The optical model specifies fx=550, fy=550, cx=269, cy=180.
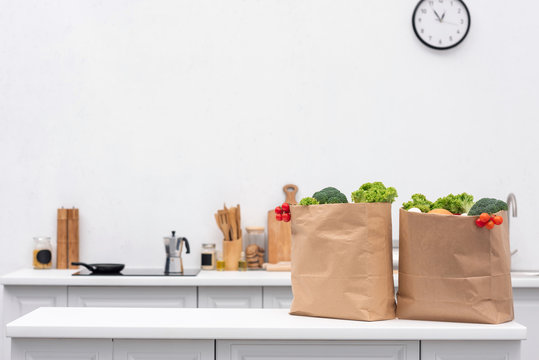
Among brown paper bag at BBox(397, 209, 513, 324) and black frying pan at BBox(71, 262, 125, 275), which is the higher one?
brown paper bag at BBox(397, 209, 513, 324)

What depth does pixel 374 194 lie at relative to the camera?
1574 millimetres

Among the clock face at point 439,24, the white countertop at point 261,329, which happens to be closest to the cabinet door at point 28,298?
the white countertop at point 261,329

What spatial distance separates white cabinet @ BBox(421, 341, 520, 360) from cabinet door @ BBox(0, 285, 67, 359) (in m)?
2.01

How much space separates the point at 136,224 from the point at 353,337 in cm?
210

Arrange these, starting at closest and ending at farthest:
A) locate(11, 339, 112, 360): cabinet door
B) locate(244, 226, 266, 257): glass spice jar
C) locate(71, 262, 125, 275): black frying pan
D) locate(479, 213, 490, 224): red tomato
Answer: locate(479, 213, 490, 224): red tomato < locate(11, 339, 112, 360): cabinet door < locate(71, 262, 125, 275): black frying pan < locate(244, 226, 266, 257): glass spice jar

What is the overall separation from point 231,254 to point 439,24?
1.90 m

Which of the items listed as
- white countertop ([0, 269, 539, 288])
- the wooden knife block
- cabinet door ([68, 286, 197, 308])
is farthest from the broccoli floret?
the wooden knife block

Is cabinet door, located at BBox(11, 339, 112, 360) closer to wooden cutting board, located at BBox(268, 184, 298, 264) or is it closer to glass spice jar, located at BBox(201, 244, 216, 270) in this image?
glass spice jar, located at BBox(201, 244, 216, 270)

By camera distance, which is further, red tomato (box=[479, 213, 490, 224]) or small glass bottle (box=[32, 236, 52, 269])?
small glass bottle (box=[32, 236, 52, 269])

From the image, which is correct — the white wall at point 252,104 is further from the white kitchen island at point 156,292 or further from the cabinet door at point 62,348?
the cabinet door at point 62,348

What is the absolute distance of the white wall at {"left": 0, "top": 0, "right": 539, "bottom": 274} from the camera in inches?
132

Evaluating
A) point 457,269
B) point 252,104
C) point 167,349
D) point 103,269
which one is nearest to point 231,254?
point 103,269

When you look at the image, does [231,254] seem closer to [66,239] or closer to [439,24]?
[66,239]

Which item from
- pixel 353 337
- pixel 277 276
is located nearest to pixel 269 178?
pixel 277 276
